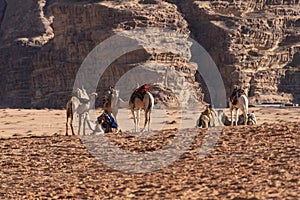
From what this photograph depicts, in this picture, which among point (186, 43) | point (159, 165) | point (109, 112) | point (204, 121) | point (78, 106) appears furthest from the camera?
point (186, 43)

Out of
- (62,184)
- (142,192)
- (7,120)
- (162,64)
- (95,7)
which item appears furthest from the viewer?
(95,7)

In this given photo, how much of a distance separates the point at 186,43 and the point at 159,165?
5924 centimetres

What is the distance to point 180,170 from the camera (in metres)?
14.5

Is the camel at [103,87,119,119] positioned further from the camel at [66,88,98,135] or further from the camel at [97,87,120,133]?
the camel at [66,88,98,135]

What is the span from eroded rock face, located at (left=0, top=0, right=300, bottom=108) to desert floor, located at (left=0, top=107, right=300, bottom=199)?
51447mm

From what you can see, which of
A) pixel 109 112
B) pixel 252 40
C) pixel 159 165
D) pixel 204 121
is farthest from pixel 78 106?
pixel 252 40

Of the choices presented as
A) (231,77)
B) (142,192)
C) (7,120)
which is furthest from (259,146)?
(231,77)

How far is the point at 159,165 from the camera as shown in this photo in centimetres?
1508

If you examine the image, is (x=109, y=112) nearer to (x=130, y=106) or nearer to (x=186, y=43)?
(x=130, y=106)

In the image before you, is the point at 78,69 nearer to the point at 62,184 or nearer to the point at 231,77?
the point at 231,77

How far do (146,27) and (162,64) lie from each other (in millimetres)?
4523

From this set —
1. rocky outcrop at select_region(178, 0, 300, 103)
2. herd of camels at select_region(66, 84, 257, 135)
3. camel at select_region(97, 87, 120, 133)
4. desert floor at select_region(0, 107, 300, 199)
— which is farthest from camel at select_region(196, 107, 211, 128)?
rocky outcrop at select_region(178, 0, 300, 103)

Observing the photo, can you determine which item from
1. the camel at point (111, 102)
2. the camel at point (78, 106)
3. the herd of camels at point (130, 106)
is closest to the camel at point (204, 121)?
the herd of camels at point (130, 106)

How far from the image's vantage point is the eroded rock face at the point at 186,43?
239ft
